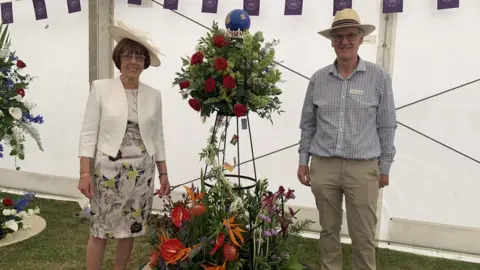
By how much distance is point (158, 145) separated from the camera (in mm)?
2154

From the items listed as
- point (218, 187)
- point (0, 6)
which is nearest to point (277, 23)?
point (218, 187)

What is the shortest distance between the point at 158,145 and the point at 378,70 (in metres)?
1.17

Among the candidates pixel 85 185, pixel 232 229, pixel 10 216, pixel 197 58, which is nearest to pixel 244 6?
pixel 197 58

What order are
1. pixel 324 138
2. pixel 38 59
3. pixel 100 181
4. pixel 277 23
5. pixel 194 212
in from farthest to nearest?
1. pixel 38 59
2. pixel 277 23
3. pixel 324 138
4. pixel 100 181
5. pixel 194 212

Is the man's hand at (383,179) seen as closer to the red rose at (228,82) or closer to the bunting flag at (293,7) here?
the red rose at (228,82)

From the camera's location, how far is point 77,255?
2754 mm

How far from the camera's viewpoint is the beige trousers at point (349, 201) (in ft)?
6.73

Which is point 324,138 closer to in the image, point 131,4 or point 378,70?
point 378,70

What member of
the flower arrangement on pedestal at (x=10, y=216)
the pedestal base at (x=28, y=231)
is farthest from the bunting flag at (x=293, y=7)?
the pedestal base at (x=28, y=231)

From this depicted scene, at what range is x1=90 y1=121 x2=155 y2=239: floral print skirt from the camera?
1957 millimetres

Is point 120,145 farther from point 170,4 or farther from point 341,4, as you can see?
point 341,4

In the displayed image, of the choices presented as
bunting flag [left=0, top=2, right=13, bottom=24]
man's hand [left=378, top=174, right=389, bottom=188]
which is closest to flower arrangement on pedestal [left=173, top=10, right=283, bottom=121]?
man's hand [left=378, top=174, right=389, bottom=188]

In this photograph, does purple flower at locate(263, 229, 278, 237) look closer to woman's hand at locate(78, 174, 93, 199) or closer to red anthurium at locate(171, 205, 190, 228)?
red anthurium at locate(171, 205, 190, 228)

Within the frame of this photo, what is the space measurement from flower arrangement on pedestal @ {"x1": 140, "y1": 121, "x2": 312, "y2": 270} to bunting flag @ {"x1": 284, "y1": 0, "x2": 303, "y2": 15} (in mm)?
1563
